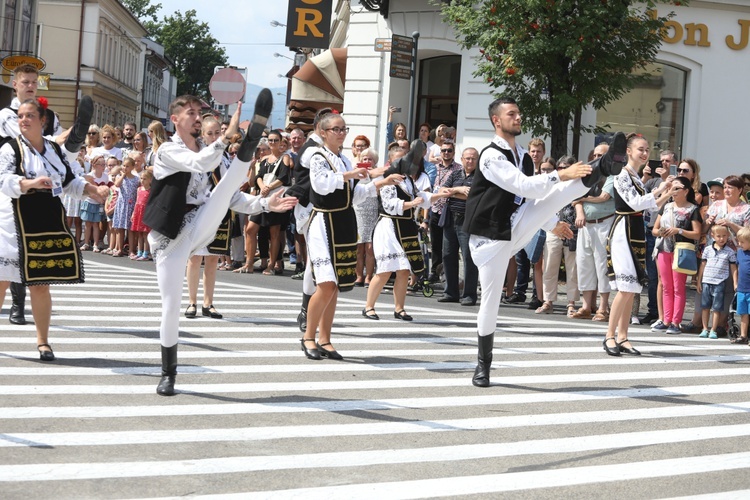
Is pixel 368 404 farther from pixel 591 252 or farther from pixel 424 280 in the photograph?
pixel 424 280

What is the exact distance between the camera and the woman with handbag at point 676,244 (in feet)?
42.7

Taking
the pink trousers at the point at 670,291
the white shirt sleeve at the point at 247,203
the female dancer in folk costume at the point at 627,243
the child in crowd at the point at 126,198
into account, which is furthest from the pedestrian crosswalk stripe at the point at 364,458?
the child in crowd at the point at 126,198

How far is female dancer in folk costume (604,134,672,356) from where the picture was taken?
1047 cm

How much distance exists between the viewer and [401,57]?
1858cm

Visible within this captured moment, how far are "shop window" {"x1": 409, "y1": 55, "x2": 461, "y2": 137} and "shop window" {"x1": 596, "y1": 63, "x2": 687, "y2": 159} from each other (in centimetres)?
330

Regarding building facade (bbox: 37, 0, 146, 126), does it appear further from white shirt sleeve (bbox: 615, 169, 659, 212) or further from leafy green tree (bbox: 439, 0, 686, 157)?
white shirt sleeve (bbox: 615, 169, 659, 212)

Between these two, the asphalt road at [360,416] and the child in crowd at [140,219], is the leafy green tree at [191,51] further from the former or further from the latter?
the asphalt road at [360,416]

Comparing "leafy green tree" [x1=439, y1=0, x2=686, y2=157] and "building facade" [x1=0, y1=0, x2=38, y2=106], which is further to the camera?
"building facade" [x1=0, y1=0, x2=38, y2=106]

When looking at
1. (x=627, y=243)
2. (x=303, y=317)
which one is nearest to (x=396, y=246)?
(x=303, y=317)

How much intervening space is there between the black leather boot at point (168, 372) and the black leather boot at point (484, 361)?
8.15 feet

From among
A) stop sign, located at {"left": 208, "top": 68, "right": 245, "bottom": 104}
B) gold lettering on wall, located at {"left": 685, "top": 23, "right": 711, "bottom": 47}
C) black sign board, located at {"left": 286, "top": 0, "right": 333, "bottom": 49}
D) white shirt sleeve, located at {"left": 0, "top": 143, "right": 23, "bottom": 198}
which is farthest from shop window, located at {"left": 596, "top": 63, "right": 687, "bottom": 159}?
white shirt sleeve, located at {"left": 0, "top": 143, "right": 23, "bottom": 198}

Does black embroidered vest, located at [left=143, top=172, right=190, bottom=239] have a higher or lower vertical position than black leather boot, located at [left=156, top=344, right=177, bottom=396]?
higher

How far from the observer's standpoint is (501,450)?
6.43 m

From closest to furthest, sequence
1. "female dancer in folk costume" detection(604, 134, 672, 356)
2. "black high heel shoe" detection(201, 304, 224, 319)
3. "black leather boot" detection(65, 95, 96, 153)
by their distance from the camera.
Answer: "black leather boot" detection(65, 95, 96, 153), "female dancer in folk costume" detection(604, 134, 672, 356), "black high heel shoe" detection(201, 304, 224, 319)
